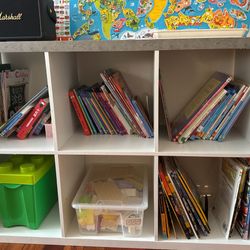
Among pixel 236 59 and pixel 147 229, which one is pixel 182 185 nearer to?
pixel 147 229

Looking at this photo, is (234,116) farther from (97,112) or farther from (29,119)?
(29,119)

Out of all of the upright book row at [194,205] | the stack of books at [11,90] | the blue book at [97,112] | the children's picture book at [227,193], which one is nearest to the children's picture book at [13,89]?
the stack of books at [11,90]

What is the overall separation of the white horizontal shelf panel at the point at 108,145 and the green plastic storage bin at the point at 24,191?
0.56 feet

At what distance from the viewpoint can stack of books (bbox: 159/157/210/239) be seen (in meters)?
1.05

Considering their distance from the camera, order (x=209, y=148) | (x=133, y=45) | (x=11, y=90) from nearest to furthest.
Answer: (x=133, y=45), (x=209, y=148), (x=11, y=90)

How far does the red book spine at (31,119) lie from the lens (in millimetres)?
1143

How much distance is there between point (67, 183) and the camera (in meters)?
1.14

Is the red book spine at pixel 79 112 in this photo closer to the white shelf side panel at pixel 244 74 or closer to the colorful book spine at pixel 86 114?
the colorful book spine at pixel 86 114

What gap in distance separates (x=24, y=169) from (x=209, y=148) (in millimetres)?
707

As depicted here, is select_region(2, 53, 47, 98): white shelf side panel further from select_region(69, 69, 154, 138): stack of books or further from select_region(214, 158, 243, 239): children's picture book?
select_region(214, 158, 243, 239): children's picture book

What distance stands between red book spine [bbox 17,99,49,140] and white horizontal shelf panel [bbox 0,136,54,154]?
3 centimetres

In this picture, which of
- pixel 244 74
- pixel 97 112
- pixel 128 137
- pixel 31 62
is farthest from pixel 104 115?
pixel 244 74

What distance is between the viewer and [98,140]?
3.76 ft

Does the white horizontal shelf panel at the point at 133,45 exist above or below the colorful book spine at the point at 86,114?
above
